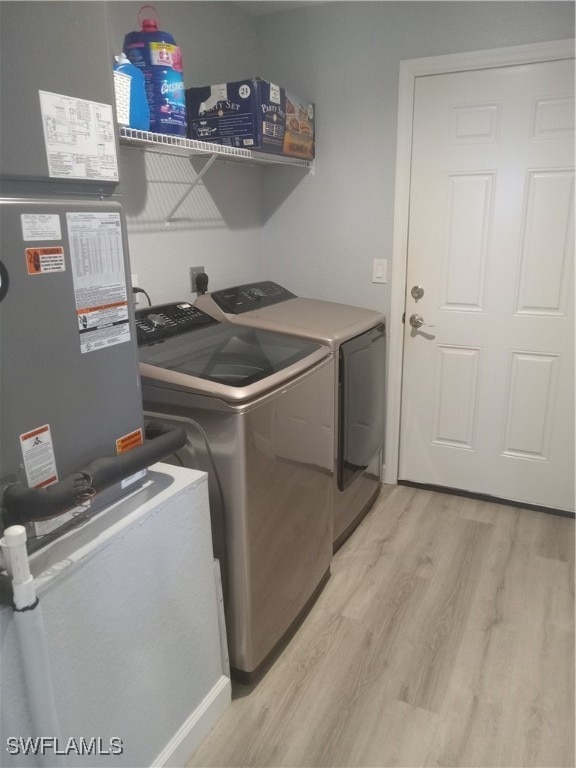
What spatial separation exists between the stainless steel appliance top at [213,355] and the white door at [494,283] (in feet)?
3.28

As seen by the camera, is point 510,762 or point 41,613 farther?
point 510,762

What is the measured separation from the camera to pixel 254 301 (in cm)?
259

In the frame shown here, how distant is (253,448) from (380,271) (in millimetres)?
1566

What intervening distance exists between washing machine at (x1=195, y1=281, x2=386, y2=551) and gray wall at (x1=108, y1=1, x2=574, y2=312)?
241 millimetres

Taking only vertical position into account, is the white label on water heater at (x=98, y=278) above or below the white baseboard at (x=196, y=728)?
above

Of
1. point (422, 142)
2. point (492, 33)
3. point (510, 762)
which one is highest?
point (492, 33)

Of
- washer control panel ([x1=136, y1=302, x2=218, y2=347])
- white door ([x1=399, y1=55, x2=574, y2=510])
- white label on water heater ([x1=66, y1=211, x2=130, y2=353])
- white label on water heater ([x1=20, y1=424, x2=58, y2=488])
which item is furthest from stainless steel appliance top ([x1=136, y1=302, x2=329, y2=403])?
white door ([x1=399, y1=55, x2=574, y2=510])

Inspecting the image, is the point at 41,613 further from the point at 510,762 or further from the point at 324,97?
the point at 324,97

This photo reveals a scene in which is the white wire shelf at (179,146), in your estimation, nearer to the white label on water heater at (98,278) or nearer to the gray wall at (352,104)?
the gray wall at (352,104)

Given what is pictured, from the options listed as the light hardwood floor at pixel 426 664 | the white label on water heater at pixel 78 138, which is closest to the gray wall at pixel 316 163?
the white label on water heater at pixel 78 138

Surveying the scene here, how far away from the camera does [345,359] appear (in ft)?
7.38

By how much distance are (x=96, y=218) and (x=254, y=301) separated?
152cm

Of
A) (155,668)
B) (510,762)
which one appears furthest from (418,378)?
(155,668)

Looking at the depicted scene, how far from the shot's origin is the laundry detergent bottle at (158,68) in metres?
1.81
